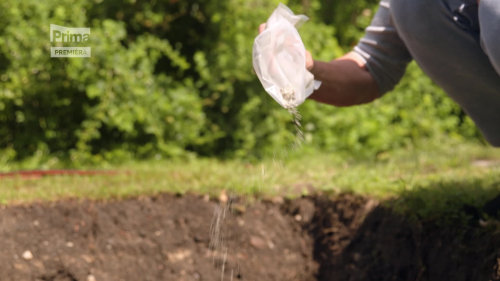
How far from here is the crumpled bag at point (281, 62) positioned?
6.14 feet

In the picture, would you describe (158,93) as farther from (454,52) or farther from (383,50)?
(454,52)

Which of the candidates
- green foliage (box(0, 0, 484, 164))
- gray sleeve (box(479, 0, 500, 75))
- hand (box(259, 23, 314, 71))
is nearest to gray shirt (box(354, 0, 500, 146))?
gray sleeve (box(479, 0, 500, 75))

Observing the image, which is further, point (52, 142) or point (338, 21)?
point (338, 21)

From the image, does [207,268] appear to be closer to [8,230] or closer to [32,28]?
[8,230]

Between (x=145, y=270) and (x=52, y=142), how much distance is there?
1.59 m

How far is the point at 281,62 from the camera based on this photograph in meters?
1.88

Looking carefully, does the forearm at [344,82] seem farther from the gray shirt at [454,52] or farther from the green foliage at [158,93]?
the green foliage at [158,93]

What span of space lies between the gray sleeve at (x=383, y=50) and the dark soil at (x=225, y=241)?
1.84 feet

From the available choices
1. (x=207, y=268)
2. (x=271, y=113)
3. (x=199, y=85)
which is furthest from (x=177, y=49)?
(x=207, y=268)

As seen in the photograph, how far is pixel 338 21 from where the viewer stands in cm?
521

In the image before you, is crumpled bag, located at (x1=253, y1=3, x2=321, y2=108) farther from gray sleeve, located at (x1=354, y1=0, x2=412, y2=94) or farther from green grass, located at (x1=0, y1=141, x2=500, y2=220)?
green grass, located at (x1=0, y1=141, x2=500, y2=220)

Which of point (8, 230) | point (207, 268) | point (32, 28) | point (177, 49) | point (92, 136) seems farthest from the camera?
point (177, 49)

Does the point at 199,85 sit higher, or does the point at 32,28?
the point at 32,28

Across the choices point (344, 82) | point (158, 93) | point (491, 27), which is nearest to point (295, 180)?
point (344, 82)
